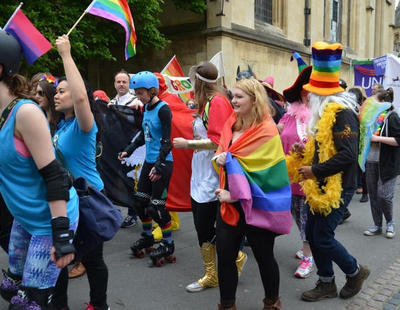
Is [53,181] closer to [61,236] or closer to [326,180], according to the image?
[61,236]

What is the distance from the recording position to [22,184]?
6.93ft

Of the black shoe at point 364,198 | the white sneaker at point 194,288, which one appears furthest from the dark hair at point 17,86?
the black shoe at point 364,198

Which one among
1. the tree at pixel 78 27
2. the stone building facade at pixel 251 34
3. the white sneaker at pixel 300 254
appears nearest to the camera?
the white sneaker at pixel 300 254

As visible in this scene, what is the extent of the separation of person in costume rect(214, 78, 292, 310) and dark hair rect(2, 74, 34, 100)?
134cm

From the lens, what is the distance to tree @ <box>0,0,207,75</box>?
7.77 m

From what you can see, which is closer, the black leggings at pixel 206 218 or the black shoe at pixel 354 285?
the black shoe at pixel 354 285

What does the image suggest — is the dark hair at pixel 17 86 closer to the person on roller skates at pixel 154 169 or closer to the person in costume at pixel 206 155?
the person in costume at pixel 206 155

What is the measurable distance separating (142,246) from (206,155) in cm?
155

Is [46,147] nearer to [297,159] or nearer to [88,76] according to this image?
[297,159]

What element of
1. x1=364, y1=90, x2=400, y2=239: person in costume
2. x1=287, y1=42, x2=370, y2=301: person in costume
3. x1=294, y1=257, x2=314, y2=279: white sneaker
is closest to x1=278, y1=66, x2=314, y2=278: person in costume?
x1=294, y1=257, x2=314, y2=279: white sneaker

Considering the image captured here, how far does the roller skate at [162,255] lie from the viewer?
4371mm

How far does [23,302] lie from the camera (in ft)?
7.14

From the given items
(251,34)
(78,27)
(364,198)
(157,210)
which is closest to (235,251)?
(157,210)

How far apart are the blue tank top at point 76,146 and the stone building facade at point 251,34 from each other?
10.4m
